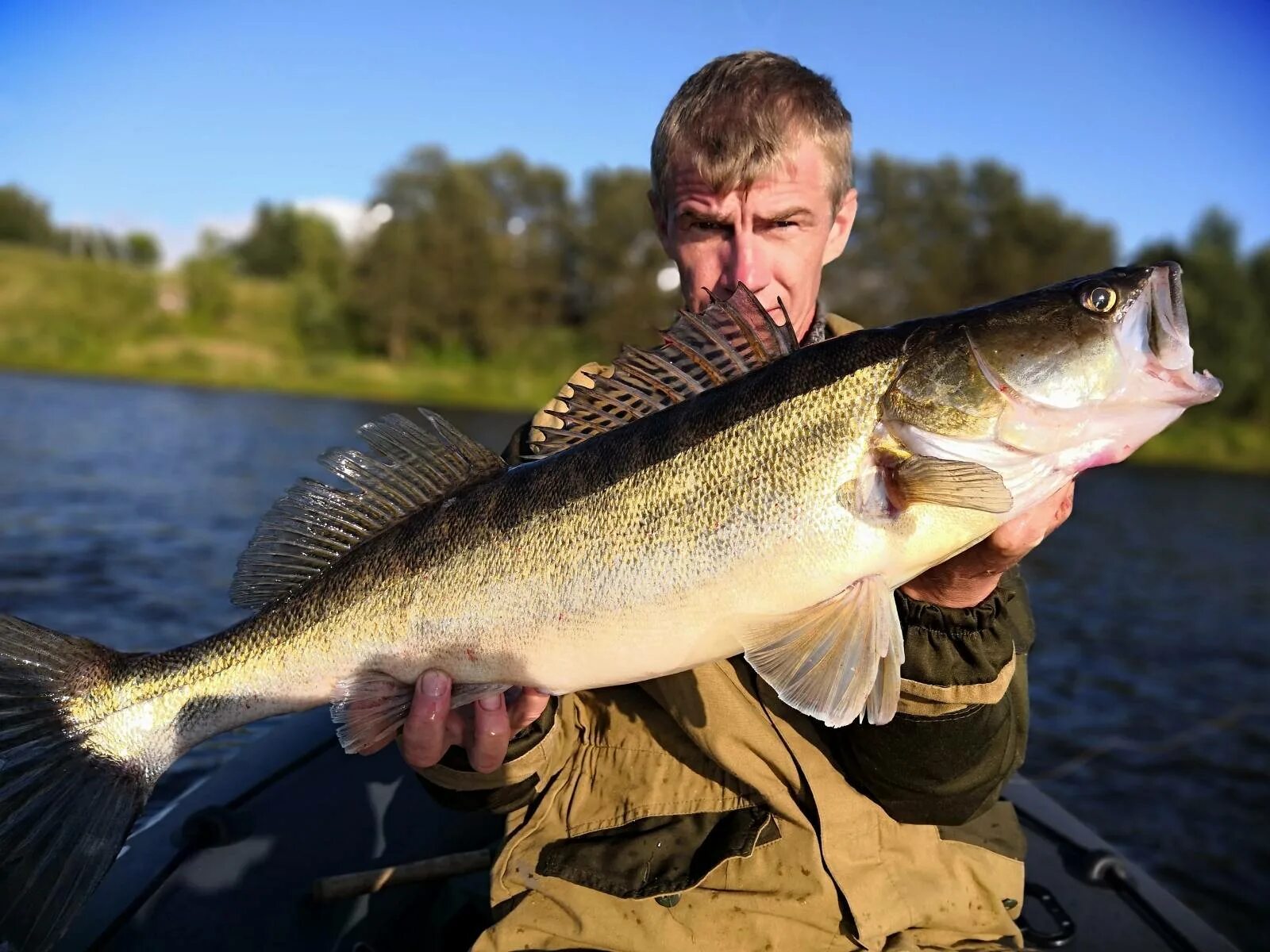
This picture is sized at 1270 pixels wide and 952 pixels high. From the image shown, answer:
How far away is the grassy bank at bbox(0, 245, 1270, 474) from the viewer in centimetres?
3166

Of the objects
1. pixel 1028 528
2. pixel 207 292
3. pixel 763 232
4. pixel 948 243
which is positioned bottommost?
pixel 1028 528

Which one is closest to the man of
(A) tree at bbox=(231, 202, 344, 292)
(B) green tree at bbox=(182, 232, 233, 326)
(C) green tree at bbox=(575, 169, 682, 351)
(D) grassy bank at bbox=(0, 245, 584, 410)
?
(D) grassy bank at bbox=(0, 245, 584, 410)

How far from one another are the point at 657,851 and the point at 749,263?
1.78 metres

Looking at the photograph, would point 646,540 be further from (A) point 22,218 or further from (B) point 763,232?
(A) point 22,218

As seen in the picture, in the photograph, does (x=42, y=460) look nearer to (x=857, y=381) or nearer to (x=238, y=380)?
(x=857, y=381)

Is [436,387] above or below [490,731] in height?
above

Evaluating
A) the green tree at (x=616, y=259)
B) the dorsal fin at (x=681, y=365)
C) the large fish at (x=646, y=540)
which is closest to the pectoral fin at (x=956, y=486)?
the large fish at (x=646, y=540)

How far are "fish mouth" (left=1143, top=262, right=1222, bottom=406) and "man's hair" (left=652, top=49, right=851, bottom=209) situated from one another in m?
1.26

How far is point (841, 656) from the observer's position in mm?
2027

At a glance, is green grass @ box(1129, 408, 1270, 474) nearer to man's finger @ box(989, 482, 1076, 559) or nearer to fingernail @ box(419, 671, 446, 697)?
man's finger @ box(989, 482, 1076, 559)

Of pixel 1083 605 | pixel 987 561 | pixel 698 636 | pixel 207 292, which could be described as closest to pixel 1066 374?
pixel 987 561

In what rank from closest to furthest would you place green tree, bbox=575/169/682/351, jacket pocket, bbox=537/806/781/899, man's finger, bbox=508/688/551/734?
1. jacket pocket, bbox=537/806/781/899
2. man's finger, bbox=508/688/551/734
3. green tree, bbox=575/169/682/351

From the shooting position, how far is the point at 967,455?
2010mm

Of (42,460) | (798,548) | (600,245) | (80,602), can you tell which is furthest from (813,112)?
(600,245)
